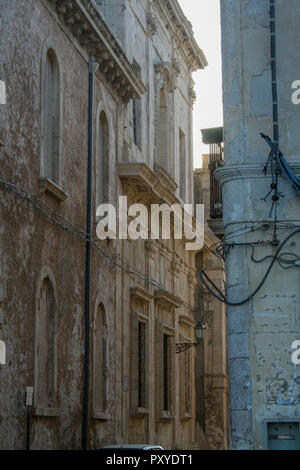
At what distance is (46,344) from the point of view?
Answer: 19844 millimetres

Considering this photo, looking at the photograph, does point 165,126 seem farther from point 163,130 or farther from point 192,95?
point 192,95

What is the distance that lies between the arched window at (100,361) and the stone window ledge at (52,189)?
4008mm

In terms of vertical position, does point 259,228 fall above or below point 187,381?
above

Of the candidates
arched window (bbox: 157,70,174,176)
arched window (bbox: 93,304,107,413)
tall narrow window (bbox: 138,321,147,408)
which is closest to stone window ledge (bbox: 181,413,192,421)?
tall narrow window (bbox: 138,321,147,408)

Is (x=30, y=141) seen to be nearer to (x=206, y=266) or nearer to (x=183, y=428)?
(x=183, y=428)

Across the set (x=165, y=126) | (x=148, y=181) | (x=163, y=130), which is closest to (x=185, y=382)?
(x=163, y=130)

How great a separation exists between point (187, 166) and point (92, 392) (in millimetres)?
15357

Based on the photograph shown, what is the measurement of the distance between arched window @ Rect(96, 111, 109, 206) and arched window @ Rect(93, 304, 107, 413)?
2.85 meters

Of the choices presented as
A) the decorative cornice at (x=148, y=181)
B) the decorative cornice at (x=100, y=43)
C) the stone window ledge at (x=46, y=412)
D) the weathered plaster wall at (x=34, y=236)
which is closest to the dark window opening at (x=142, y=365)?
the decorative cornice at (x=148, y=181)

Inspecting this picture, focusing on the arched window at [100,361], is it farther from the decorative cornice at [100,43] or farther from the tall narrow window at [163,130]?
the tall narrow window at [163,130]

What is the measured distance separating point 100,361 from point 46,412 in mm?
4868

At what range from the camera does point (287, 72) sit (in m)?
16.0

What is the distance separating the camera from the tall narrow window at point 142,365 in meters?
27.9
